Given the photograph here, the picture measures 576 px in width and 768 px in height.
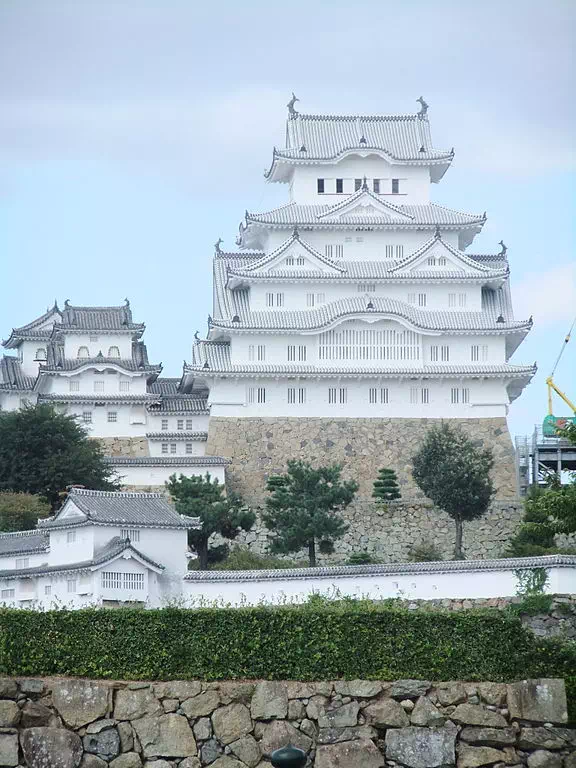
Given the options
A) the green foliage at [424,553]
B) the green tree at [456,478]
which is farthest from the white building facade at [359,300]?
the green foliage at [424,553]

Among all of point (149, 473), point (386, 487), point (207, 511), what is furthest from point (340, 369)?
point (207, 511)

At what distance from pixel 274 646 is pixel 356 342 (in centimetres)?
3353

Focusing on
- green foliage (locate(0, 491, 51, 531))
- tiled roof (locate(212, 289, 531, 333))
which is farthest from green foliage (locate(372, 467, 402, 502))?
green foliage (locate(0, 491, 51, 531))

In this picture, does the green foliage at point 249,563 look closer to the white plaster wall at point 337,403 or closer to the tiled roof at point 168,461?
the tiled roof at point 168,461

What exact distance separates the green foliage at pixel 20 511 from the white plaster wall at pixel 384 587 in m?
8.93

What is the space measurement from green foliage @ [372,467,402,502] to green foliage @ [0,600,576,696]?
93.4ft

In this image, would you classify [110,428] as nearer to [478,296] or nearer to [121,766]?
[478,296]

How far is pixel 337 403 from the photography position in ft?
197

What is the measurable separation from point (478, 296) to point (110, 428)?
12779 mm

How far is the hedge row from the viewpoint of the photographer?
27.5 meters

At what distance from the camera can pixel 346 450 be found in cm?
5906

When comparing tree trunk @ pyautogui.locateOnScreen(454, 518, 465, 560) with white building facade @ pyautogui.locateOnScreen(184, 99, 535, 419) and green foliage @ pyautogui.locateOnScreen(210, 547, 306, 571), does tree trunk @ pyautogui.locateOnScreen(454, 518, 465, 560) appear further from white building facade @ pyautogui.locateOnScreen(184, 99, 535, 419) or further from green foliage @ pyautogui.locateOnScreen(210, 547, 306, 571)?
white building facade @ pyautogui.locateOnScreen(184, 99, 535, 419)

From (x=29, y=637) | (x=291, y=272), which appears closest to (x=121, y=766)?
(x=29, y=637)

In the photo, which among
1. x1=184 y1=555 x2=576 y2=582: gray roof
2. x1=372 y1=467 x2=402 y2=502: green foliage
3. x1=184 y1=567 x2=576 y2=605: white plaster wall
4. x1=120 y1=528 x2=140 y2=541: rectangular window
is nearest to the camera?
x1=184 y1=567 x2=576 y2=605: white plaster wall
